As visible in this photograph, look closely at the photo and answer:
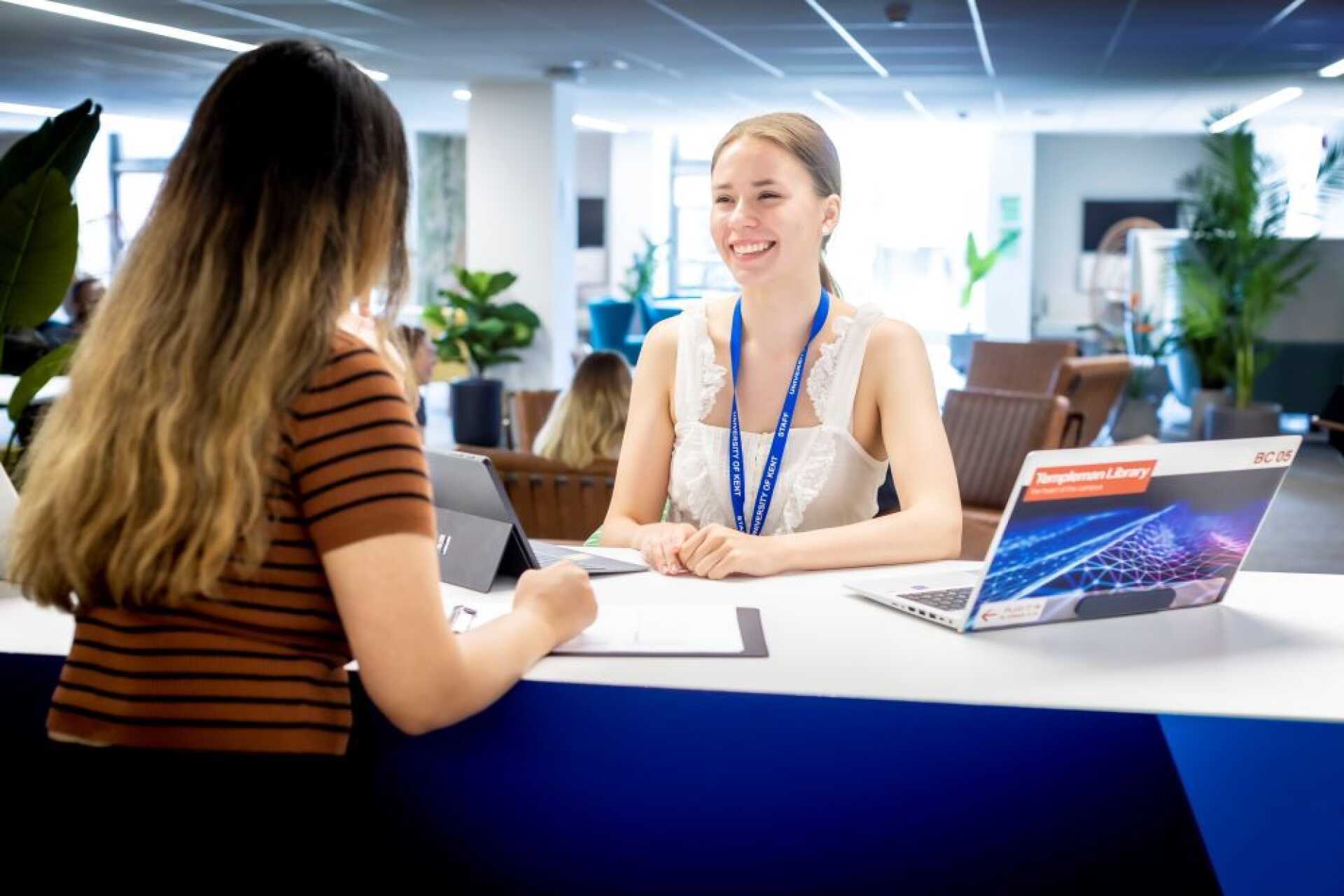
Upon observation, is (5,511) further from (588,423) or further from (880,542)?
(588,423)

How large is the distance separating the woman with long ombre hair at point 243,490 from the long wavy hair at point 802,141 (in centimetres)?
123

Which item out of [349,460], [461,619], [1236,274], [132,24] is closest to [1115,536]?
[461,619]

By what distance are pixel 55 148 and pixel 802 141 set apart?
153 centimetres

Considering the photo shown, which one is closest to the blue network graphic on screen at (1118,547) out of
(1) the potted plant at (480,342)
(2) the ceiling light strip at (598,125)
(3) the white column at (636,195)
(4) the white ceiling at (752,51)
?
(4) the white ceiling at (752,51)

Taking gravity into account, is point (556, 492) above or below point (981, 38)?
below

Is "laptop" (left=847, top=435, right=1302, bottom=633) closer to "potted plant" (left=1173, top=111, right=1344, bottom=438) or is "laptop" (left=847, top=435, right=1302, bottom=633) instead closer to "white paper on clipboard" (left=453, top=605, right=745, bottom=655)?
"white paper on clipboard" (left=453, top=605, right=745, bottom=655)

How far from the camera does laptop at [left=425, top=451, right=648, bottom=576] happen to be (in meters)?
1.91

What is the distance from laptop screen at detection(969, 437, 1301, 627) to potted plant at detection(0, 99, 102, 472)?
1.92 m

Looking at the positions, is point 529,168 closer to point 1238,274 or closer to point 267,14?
point 267,14

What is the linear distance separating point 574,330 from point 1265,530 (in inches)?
251

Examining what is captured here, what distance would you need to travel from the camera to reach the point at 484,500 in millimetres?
1956

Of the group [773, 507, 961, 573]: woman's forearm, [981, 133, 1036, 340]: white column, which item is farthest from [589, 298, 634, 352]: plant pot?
[773, 507, 961, 573]: woman's forearm

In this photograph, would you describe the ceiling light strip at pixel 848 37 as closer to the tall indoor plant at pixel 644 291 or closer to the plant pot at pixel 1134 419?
the plant pot at pixel 1134 419

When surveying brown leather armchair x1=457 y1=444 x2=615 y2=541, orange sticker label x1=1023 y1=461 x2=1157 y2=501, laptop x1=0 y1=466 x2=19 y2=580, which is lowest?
brown leather armchair x1=457 y1=444 x2=615 y2=541
